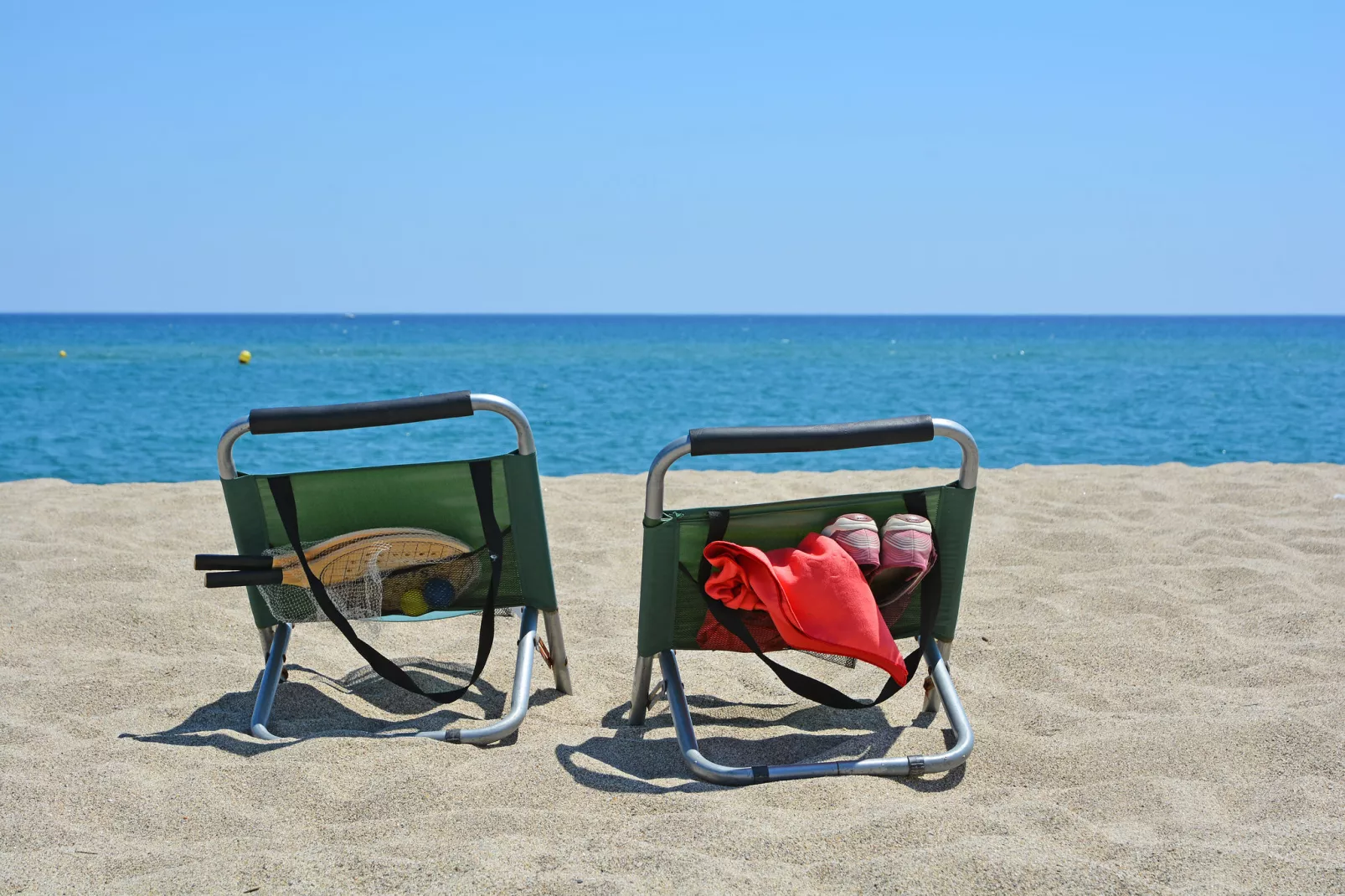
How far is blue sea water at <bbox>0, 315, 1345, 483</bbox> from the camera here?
567 inches

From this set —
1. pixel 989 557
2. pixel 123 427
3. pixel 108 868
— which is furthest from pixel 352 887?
pixel 123 427

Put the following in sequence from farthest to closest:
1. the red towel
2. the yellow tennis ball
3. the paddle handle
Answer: the yellow tennis ball → the paddle handle → the red towel

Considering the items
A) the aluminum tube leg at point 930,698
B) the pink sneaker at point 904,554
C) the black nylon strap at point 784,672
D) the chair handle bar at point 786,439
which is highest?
the chair handle bar at point 786,439

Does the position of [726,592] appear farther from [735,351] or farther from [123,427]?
[735,351]

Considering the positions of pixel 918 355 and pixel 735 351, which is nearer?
pixel 918 355

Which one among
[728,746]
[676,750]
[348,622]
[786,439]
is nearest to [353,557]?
[348,622]

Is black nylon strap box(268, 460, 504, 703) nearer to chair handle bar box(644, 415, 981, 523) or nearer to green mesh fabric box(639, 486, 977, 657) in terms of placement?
green mesh fabric box(639, 486, 977, 657)

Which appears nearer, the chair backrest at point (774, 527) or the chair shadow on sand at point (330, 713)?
the chair backrest at point (774, 527)

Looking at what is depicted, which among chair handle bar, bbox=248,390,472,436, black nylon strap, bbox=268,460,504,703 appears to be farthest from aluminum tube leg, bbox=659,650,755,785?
chair handle bar, bbox=248,390,472,436

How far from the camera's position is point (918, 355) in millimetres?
53438

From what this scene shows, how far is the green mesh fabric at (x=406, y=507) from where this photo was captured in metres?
3.33

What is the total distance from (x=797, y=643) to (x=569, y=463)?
11.1 m

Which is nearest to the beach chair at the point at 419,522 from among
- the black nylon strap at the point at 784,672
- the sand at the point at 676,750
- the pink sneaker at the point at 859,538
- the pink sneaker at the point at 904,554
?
the sand at the point at 676,750

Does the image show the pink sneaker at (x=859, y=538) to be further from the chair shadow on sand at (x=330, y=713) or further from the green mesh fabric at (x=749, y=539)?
the chair shadow on sand at (x=330, y=713)
